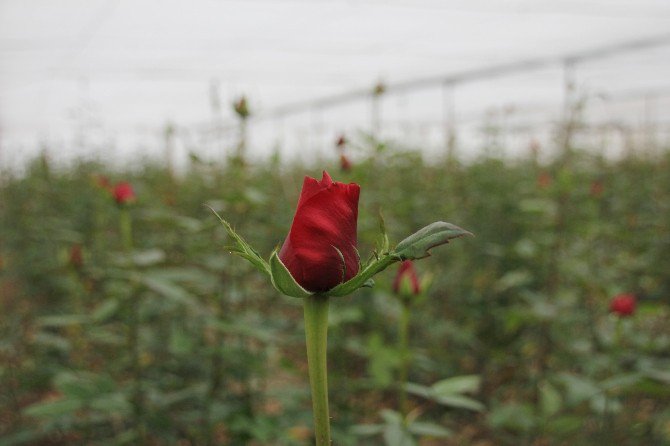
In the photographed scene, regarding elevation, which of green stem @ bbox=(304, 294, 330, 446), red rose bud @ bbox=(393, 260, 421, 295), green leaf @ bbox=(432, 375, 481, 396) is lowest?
green leaf @ bbox=(432, 375, 481, 396)

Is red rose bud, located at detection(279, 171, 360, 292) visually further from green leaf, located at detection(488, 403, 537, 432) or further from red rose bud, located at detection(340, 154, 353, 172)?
green leaf, located at detection(488, 403, 537, 432)

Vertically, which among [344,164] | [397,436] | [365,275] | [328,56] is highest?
[328,56]

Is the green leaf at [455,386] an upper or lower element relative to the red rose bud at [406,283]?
lower

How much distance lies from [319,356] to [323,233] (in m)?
0.10

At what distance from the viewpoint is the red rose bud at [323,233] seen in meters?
0.48

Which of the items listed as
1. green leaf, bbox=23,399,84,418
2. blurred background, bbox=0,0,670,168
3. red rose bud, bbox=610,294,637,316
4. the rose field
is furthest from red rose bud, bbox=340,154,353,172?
blurred background, bbox=0,0,670,168

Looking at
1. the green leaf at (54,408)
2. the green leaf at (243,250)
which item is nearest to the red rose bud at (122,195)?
the green leaf at (54,408)

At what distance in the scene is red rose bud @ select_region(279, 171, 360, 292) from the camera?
0.48 meters

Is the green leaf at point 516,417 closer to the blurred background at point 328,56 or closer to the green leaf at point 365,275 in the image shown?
the green leaf at point 365,275

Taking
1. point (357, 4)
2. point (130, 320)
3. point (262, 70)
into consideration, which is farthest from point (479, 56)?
point (130, 320)

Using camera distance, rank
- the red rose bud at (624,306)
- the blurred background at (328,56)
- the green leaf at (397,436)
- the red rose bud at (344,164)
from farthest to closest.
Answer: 1. the blurred background at (328,56)
2. the red rose bud at (344,164)
3. the red rose bud at (624,306)
4. the green leaf at (397,436)

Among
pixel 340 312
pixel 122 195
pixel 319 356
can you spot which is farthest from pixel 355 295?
pixel 319 356

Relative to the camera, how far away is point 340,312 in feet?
5.55

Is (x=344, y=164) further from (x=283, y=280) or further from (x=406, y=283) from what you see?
(x=283, y=280)
